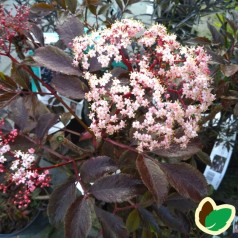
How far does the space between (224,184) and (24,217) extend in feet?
2.40

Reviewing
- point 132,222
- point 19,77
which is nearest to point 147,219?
point 132,222

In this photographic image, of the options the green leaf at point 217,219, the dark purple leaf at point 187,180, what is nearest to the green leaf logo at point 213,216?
the green leaf at point 217,219

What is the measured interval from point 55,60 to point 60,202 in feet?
0.90

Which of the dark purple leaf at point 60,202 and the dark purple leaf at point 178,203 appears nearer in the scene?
the dark purple leaf at point 60,202

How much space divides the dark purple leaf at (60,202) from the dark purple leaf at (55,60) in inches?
8.8

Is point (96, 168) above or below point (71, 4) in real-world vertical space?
below

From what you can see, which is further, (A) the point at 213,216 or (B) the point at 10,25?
(B) the point at 10,25

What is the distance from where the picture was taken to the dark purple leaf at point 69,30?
739mm

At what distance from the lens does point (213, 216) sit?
509 mm

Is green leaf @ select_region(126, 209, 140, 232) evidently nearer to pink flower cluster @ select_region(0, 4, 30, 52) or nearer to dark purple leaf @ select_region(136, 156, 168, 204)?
dark purple leaf @ select_region(136, 156, 168, 204)

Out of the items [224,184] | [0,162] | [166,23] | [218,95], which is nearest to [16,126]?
[0,162]

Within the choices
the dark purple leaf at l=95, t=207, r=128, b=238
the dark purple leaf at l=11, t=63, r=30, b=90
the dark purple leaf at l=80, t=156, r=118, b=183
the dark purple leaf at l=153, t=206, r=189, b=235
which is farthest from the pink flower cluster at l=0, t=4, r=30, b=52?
the dark purple leaf at l=153, t=206, r=189, b=235

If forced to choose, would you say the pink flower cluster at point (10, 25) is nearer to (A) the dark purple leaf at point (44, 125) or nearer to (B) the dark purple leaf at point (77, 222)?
(A) the dark purple leaf at point (44, 125)

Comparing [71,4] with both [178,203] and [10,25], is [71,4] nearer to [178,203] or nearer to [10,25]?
[10,25]
